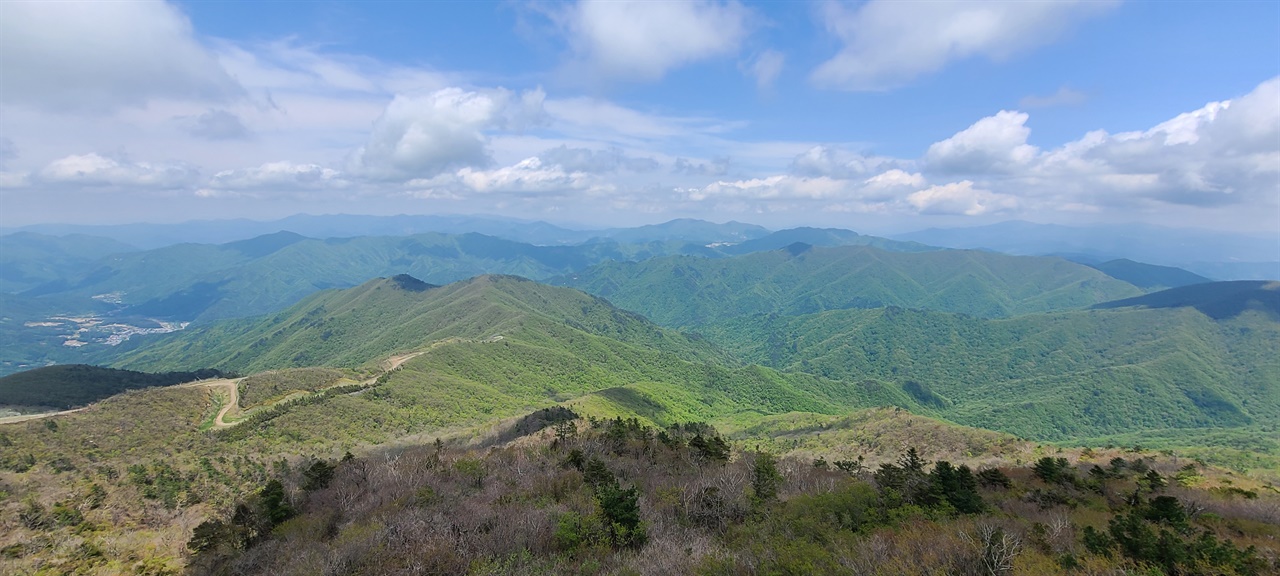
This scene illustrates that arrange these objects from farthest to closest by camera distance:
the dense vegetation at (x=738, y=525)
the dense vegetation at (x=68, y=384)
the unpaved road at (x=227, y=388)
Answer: the dense vegetation at (x=68, y=384) → the unpaved road at (x=227, y=388) → the dense vegetation at (x=738, y=525)

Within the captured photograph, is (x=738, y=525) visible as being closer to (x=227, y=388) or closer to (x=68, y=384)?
(x=227, y=388)

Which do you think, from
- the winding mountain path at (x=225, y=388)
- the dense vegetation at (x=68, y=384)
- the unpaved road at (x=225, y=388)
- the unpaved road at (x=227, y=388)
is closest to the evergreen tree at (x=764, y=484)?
the winding mountain path at (x=225, y=388)

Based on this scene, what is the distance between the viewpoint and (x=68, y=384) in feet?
357

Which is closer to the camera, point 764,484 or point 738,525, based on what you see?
point 738,525

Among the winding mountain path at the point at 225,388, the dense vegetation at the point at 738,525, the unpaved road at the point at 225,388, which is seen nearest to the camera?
the dense vegetation at the point at 738,525

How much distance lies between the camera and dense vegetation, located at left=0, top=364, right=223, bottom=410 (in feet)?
313

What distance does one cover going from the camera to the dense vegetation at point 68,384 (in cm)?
9531

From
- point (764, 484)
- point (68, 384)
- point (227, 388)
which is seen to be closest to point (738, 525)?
point (764, 484)

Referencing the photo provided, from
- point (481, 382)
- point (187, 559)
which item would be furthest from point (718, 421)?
point (187, 559)

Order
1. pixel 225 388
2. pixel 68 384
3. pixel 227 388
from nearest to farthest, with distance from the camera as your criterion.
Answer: pixel 68 384 < pixel 225 388 < pixel 227 388

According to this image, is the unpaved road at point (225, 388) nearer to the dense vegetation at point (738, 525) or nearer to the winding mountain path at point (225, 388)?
the winding mountain path at point (225, 388)

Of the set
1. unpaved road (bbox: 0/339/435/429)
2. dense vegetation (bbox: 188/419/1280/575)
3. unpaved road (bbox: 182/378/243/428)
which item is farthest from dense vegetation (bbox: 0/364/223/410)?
dense vegetation (bbox: 188/419/1280/575)

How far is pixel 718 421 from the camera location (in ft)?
573

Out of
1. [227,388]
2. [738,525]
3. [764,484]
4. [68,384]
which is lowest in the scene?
[68,384]
